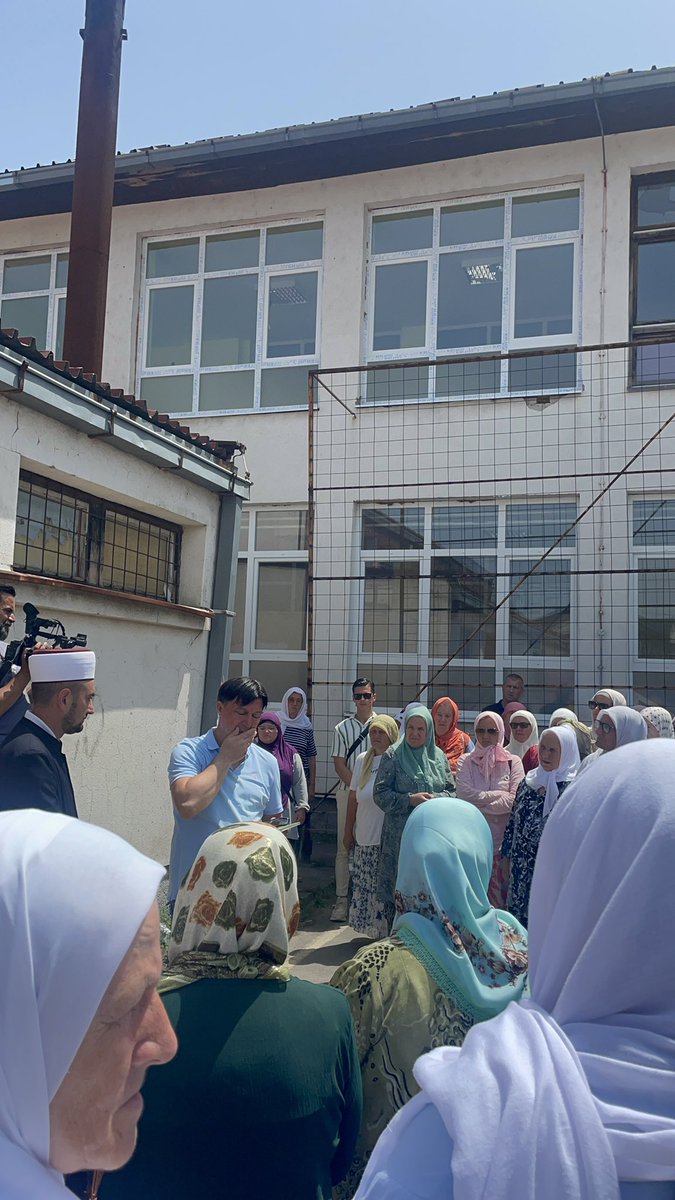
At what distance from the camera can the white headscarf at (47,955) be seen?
1064mm

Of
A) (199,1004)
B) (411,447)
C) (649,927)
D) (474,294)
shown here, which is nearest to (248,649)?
(411,447)

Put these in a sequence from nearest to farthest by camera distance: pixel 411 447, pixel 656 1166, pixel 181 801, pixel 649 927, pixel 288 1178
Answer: pixel 656 1166 → pixel 649 927 → pixel 288 1178 → pixel 181 801 → pixel 411 447

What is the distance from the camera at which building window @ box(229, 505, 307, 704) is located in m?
11.3

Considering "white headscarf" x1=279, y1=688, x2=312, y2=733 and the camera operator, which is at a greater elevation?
the camera operator

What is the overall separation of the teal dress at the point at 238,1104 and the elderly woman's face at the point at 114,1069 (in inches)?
24.8

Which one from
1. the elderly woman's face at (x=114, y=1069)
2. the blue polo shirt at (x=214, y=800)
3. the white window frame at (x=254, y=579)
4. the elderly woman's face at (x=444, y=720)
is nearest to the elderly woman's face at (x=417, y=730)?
the elderly woman's face at (x=444, y=720)

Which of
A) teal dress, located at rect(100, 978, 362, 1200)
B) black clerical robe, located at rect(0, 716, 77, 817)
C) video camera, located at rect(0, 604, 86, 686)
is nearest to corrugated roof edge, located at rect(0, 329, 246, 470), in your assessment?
video camera, located at rect(0, 604, 86, 686)

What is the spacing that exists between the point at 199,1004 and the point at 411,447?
9.40 metres

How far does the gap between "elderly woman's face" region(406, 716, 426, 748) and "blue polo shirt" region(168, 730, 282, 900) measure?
2.09 metres

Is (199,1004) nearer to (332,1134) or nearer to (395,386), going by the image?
(332,1134)

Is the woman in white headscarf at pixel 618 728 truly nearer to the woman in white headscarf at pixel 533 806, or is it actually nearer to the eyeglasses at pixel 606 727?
the eyeglasses at pixel 606 727

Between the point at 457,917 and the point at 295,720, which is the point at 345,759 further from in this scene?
the point at 457,917

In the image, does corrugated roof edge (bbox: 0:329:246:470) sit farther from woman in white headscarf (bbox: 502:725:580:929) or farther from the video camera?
woman in white headscarf (bbox: 502:725:580:929)

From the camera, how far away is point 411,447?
10.9 meters
